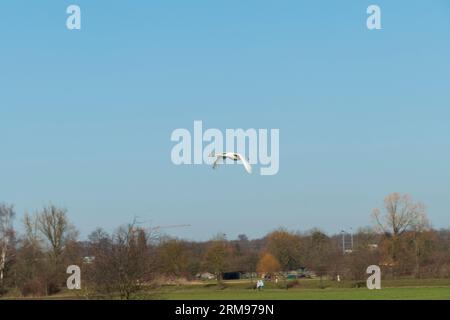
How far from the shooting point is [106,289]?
35500mm

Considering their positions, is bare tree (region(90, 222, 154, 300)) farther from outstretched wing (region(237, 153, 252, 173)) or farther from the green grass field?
the green grass field

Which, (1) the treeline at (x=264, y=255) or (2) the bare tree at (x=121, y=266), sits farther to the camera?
(1) the treeline at (x=264, y=255)

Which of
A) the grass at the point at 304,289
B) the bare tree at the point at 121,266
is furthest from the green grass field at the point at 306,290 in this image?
the bare tree at the point at 121,266

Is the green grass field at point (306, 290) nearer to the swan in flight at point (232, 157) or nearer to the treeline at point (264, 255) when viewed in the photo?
the treeline at point (264, 255)

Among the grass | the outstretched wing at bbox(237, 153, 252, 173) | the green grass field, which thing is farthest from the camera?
the green grass field

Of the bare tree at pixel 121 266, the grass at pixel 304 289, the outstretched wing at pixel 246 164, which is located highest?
the outstretched wing at pixel 246 164

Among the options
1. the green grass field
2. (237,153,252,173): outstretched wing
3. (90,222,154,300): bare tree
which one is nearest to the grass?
the green grass field

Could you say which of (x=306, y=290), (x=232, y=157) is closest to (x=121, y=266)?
(x=232, y=157)

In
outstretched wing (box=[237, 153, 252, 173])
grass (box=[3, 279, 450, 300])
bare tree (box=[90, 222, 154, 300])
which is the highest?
outstretched wing (box=[237, 153, 252, 173])

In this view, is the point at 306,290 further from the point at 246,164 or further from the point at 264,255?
the point at 246,164
